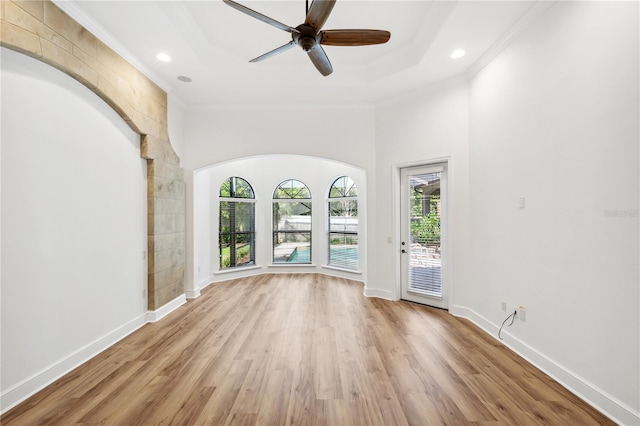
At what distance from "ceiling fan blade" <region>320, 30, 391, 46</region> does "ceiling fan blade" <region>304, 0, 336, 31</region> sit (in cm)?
14

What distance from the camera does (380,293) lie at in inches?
173

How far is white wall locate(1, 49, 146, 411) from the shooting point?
6.46 feet

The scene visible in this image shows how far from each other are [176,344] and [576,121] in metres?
4.29

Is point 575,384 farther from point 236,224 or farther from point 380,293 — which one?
point 236,224

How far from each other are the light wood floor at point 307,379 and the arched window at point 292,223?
307cm

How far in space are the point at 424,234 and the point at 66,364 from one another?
14.3 feet

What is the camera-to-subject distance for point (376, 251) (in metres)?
4.41

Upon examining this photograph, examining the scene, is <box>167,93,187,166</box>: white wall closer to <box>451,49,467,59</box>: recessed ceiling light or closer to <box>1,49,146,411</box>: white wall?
<box>1,49,146,411</box>: white wall

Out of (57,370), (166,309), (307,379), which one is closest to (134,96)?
(166,309)

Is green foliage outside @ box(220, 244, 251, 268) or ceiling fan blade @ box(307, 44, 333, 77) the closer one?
ceiling fan blade @ box(307, 44, 333, 77)

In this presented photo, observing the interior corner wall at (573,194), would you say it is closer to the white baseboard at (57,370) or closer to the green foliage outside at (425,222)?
the green foliage outside at (425,222)

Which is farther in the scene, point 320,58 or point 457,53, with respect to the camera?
point 457,53

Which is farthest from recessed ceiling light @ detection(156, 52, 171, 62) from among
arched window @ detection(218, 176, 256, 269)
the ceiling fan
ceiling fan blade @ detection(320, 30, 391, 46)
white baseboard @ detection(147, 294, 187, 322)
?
white baseboard @ detection(147, 294, 187, 322)

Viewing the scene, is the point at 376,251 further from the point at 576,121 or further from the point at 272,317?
the point at 576,121
